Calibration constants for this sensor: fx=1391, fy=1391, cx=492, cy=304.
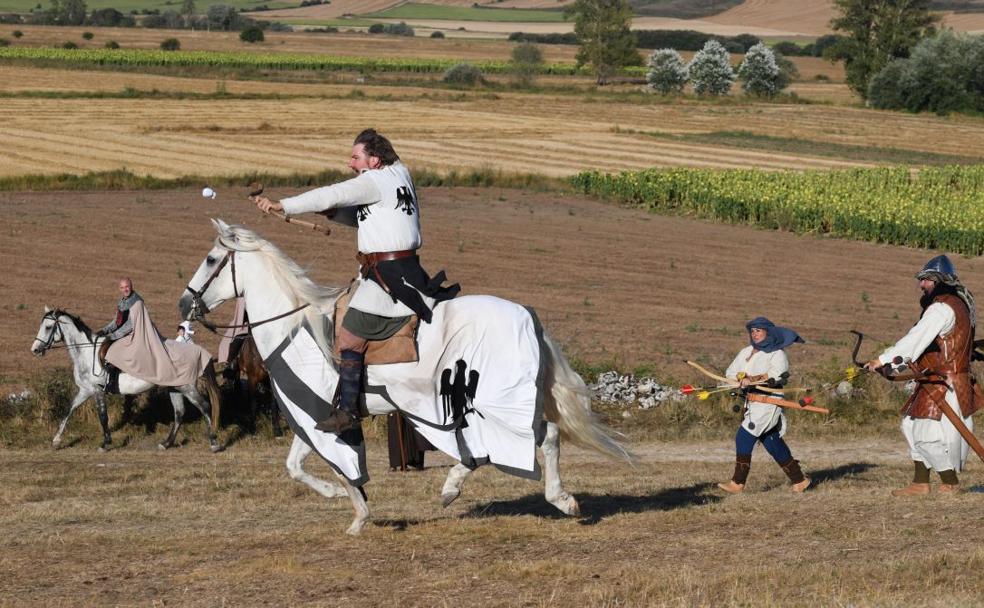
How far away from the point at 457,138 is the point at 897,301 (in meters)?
37.8

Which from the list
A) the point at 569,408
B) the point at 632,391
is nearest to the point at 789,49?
the point at 632,391

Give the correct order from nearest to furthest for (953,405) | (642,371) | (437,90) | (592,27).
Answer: (953,405), (642,371), (437,90), (592,27)

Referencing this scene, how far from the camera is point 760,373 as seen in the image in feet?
43.0

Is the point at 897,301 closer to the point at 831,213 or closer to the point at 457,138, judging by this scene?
the point at 831,213

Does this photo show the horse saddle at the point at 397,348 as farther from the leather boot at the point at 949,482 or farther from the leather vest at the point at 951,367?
the leather boot at the point at 949,482

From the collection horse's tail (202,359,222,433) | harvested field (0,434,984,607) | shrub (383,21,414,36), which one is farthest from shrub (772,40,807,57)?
harvested field (0,434,984,607)

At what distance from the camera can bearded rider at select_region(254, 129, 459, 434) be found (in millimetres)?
10484

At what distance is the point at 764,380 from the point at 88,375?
9251mm

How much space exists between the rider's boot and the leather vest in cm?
507

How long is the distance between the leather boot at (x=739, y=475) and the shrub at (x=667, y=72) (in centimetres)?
9191

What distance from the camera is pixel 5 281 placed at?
28.1 metres

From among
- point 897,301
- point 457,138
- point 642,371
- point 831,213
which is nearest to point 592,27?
point 457,138

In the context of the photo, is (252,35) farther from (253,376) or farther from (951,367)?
(951,367)

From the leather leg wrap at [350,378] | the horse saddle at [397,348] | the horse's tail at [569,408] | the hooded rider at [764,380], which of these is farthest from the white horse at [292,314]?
the hooded rider at [764,380]
